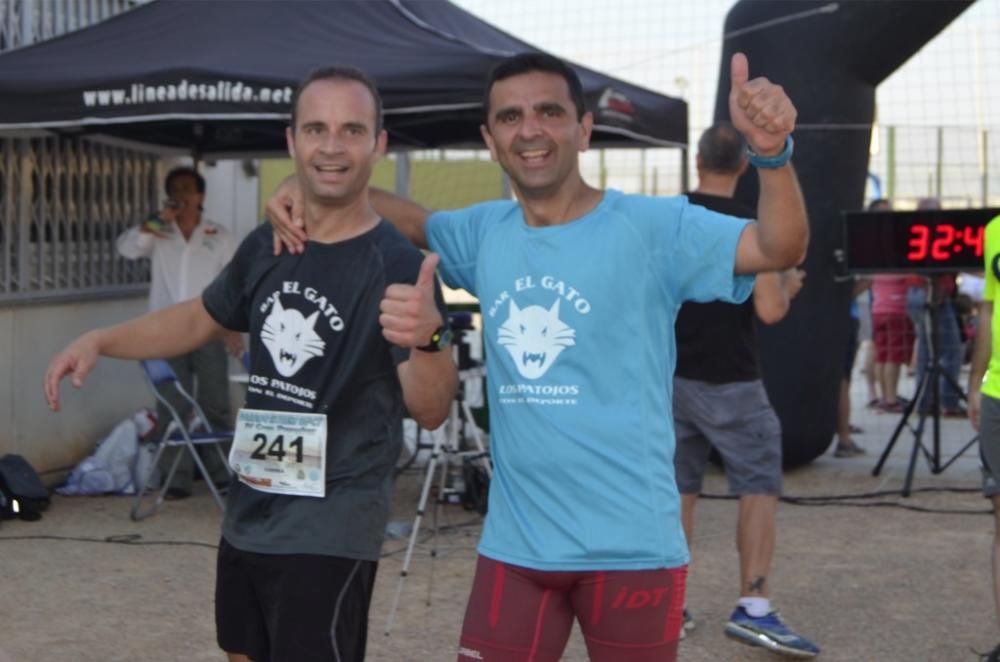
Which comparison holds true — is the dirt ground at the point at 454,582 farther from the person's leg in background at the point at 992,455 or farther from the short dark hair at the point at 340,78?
the short dark hair at the point at 340,78

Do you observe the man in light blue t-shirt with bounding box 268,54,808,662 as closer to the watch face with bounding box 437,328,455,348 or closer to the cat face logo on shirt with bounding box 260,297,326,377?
the watch face with bounding box 437,328,455,348

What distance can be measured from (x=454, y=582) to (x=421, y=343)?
13.5 ft

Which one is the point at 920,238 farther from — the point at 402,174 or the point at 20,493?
the point at 20,493

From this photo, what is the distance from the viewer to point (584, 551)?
3.07 meters

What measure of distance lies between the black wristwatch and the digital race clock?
6.77m

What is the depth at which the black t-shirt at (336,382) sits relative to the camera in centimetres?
323

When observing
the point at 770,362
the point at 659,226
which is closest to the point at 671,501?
the point at 659,226

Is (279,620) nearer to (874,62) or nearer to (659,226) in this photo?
(659,226)

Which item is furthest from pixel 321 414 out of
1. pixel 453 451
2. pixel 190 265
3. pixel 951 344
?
pixel 951 344

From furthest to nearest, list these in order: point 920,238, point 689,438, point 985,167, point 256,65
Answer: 1. point 985,167
2. point 920,238
3. point 256,65
4. point 689,438

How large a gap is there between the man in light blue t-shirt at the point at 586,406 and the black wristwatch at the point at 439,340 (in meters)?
0.25

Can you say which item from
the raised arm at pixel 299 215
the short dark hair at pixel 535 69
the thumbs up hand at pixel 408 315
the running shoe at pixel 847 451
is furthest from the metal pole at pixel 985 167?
the thumbs up hand at pixel 408 315

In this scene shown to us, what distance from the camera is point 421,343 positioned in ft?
9.36

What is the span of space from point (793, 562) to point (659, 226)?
454cm
